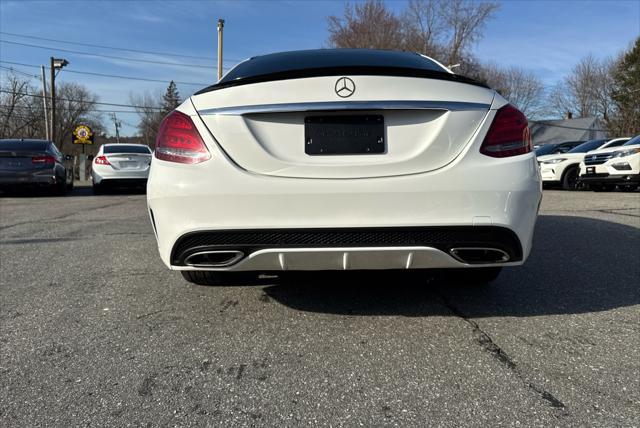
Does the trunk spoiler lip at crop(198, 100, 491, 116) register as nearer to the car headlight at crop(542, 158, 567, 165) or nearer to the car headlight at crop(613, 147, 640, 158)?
the car headlight at crop(613, 147, 640, 158)

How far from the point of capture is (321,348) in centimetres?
226

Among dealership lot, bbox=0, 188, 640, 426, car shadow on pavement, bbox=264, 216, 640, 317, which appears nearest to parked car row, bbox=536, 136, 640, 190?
car shadow on pavement, bbox=264, 216, 640, 317

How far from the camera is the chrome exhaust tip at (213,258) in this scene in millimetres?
2238

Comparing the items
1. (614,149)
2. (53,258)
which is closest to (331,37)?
(614,149)

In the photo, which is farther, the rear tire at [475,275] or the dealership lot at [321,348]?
the rear tire at [475,275]

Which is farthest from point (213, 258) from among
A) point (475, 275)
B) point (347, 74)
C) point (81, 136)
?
point (81, 136)

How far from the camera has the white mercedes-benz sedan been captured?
217cm

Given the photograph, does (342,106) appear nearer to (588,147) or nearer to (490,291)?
(490,291)

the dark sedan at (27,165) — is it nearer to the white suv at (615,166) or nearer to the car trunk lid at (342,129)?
the car trunk lid at (342,129)

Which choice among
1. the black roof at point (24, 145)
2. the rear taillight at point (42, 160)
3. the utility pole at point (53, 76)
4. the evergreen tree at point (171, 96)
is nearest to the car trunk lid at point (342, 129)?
the rear taillight at point (42, 160)

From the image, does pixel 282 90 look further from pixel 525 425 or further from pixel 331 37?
pixel 331 37

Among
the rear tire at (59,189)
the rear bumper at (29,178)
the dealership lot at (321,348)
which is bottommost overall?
the rear tire at (59,189)

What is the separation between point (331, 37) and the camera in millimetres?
43344

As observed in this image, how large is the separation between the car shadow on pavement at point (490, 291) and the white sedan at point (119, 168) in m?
9.95
